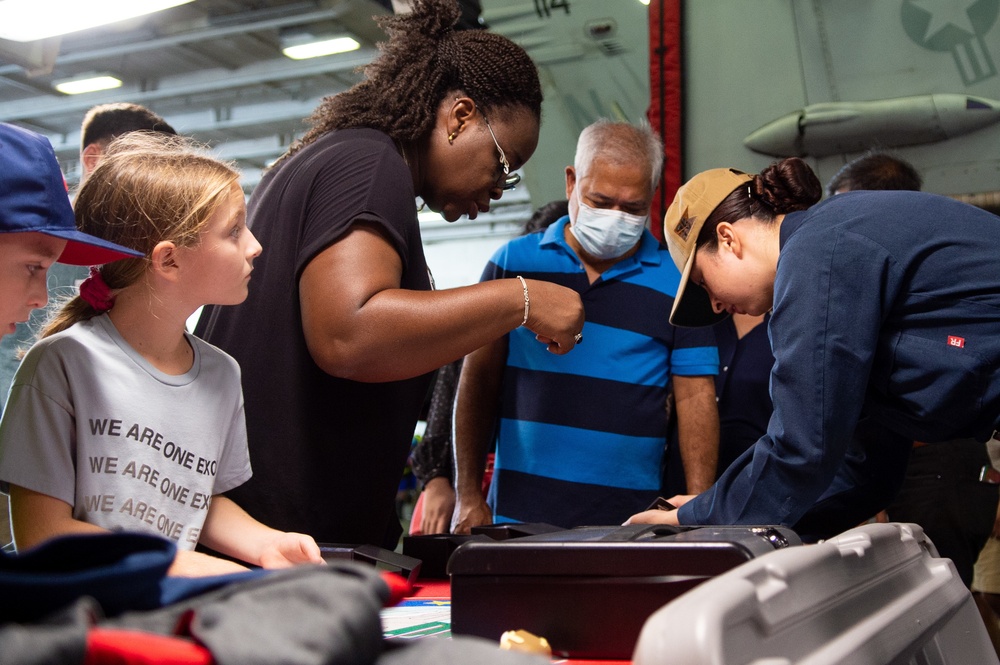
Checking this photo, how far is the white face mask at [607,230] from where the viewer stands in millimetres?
1921

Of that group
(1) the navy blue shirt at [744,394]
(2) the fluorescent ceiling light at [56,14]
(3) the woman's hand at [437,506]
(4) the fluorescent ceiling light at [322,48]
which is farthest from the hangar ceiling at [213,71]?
(1) the navy blue shirt at [744,394]

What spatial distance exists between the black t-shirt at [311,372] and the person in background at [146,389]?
0.24ft

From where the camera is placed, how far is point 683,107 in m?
3.68

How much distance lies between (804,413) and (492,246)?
43.7ft

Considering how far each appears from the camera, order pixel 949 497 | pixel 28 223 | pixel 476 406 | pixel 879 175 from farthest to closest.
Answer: pixel 949 497 < pixel 879 175 < pixel 476 406 < pixel 28 223

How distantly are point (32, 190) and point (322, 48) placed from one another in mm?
7258

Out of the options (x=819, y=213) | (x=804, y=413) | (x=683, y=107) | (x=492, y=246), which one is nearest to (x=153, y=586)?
(x=804, y=413)

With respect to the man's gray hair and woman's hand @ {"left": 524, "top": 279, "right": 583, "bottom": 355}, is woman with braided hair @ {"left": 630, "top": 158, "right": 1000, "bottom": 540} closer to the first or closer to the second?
woman's hand @ {"left": 524, "top": 279, "right": 583, "bottom": 355}

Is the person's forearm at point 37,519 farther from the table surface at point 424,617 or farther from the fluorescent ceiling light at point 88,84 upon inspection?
the fluorescent ceiling light at point 88,84

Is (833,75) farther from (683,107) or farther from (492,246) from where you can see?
(492,246)

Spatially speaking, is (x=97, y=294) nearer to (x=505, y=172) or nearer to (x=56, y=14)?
(x=505, y=172)

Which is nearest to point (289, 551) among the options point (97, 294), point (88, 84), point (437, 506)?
point (97, 294)

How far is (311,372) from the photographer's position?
115 centimetres

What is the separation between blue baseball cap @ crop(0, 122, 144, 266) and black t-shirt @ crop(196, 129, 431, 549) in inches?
13.0
